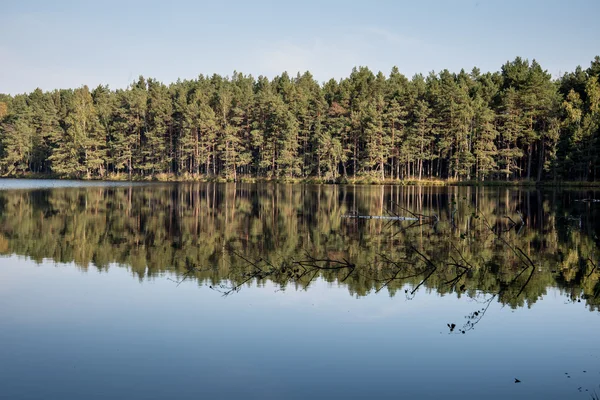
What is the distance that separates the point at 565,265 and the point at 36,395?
1599cm

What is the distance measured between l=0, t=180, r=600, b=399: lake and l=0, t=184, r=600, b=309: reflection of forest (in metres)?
0.13

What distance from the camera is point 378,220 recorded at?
31.7 meters

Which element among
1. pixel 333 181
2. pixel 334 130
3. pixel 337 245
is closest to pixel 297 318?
pixel 337 245

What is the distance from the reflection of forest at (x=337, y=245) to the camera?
16.1 m

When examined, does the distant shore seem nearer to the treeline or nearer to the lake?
the treeline

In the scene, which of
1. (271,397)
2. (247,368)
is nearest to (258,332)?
(247,368)

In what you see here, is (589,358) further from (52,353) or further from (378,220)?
(378,220)

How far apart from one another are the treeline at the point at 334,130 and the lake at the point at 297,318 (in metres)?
62.3

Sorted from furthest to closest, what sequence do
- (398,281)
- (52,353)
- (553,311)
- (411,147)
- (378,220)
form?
(411,147) < (378,220) < (398,281) < (553,311) < (52,353)

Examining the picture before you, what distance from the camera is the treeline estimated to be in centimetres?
8200

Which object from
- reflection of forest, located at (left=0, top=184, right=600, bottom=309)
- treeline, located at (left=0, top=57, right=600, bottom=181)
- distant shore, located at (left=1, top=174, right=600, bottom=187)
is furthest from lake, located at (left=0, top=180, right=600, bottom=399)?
treeline, located at (left=0, top=57, right=600, bottom=181)

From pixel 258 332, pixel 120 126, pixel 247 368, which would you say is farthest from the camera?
pixel 120 126

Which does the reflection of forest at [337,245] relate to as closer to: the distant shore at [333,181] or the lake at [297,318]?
the lake at [297,318]

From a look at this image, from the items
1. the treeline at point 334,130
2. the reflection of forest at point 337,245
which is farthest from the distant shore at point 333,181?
the reflection of forest at point 337,245
